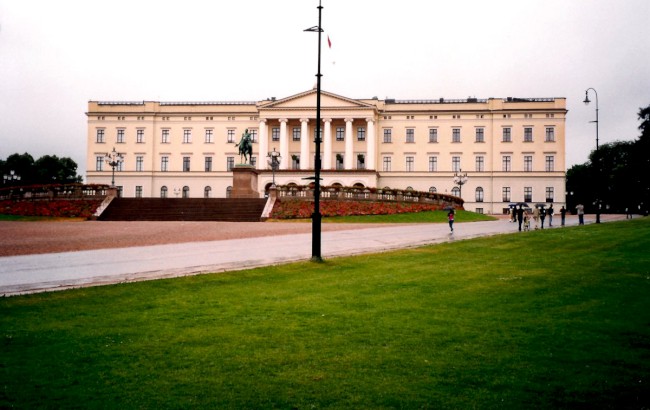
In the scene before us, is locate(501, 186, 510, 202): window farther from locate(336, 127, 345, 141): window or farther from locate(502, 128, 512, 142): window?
locate(336, 127, 345, 141): window

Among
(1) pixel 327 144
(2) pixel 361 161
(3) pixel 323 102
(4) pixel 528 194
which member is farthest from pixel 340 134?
(4) pixel 528 194

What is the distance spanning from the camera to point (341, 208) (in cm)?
5166

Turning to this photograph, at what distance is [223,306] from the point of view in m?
10.4

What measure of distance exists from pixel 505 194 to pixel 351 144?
87.1 ft

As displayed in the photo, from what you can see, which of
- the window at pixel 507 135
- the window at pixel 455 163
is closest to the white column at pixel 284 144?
the window at pixel 455 163

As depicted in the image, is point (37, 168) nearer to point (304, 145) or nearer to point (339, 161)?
point (304, 145)

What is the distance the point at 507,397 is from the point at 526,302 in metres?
5.01

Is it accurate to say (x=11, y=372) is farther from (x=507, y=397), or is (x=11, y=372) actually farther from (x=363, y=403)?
(x=507, y=397)

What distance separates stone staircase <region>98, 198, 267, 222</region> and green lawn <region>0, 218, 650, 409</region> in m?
34.8

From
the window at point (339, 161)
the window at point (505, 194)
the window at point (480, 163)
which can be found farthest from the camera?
the window at point (339, 161)

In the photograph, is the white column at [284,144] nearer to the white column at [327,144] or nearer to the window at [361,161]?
the white column at [327,144]

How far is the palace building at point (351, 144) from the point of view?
90.4 meters

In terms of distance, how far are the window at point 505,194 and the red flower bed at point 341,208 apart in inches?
1563

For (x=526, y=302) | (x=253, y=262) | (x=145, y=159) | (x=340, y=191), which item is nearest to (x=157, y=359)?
(x=526, y=302)
